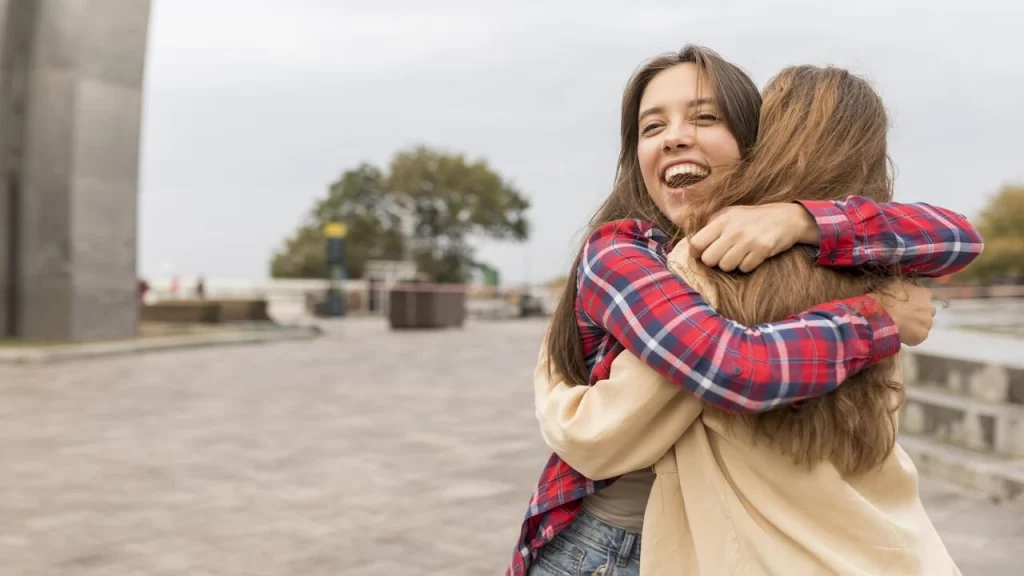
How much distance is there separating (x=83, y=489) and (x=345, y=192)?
161 ft

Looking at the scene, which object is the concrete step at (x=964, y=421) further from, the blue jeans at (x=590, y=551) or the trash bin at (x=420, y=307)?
the trash bin at (x=420, y=307)

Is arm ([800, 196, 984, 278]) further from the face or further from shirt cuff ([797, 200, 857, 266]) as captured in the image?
the face

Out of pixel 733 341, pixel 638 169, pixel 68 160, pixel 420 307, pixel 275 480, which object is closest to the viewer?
pixel 733 341

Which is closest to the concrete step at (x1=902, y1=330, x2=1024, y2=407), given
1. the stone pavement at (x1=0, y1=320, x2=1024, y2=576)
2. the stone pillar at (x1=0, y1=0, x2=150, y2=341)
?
the stone pavement at (x1=0, y1=320, x2=1024, y2=576)

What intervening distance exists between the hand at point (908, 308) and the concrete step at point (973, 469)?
4101 millimetres

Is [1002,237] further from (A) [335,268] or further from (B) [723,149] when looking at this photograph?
(B) [723,149]

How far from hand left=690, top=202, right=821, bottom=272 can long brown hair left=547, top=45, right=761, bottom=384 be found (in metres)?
0.19

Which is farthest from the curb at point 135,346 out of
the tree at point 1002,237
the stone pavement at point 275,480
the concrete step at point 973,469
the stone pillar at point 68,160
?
the tree at point 1002,237

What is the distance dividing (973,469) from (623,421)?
15.4ft

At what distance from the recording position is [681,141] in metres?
1.49

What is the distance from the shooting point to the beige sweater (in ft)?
4.17

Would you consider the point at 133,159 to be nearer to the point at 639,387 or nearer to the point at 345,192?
the point at 639,387

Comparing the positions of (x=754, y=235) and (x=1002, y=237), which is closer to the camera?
(x=754, y=235)

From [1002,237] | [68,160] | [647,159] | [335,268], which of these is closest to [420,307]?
[335,268]
